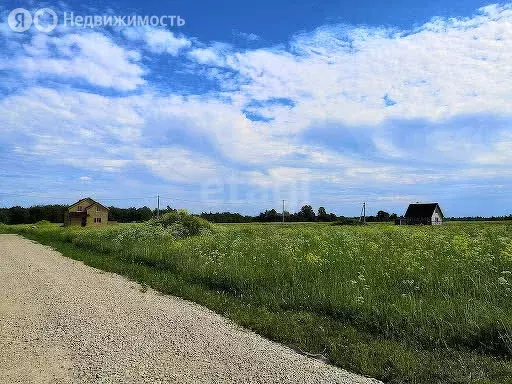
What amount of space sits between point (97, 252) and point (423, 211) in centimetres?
7766

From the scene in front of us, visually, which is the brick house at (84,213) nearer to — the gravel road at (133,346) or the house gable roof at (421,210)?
the house gable roof at (421,210)

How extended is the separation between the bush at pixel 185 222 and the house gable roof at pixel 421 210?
64.3 meters

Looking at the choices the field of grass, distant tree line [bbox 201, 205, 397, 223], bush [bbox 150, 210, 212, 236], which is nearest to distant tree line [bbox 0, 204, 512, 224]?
distant tree line [bbox 201, 205, 397, 223]

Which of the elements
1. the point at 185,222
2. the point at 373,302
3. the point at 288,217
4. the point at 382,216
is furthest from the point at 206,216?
the point at 373,302

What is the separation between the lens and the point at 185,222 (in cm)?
3534

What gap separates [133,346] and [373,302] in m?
5.08

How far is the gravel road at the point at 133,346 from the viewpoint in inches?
244

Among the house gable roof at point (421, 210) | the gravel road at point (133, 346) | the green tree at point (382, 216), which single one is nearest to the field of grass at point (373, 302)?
the gravel road at point (133, 346)

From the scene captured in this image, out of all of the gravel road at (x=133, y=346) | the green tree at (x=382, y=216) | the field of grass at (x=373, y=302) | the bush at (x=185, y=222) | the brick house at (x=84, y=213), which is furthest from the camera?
the green tree at (x=382, y=216)

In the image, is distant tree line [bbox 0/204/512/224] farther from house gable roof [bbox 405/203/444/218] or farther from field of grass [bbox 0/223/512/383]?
field of grass [bbox 0/223/512/383]

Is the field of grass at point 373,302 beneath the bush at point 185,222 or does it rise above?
beneath

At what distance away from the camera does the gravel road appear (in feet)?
20.4

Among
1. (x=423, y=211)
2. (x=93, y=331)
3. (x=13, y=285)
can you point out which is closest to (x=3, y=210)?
(x=423, y=211)

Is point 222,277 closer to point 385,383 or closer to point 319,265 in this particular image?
point 319,265
